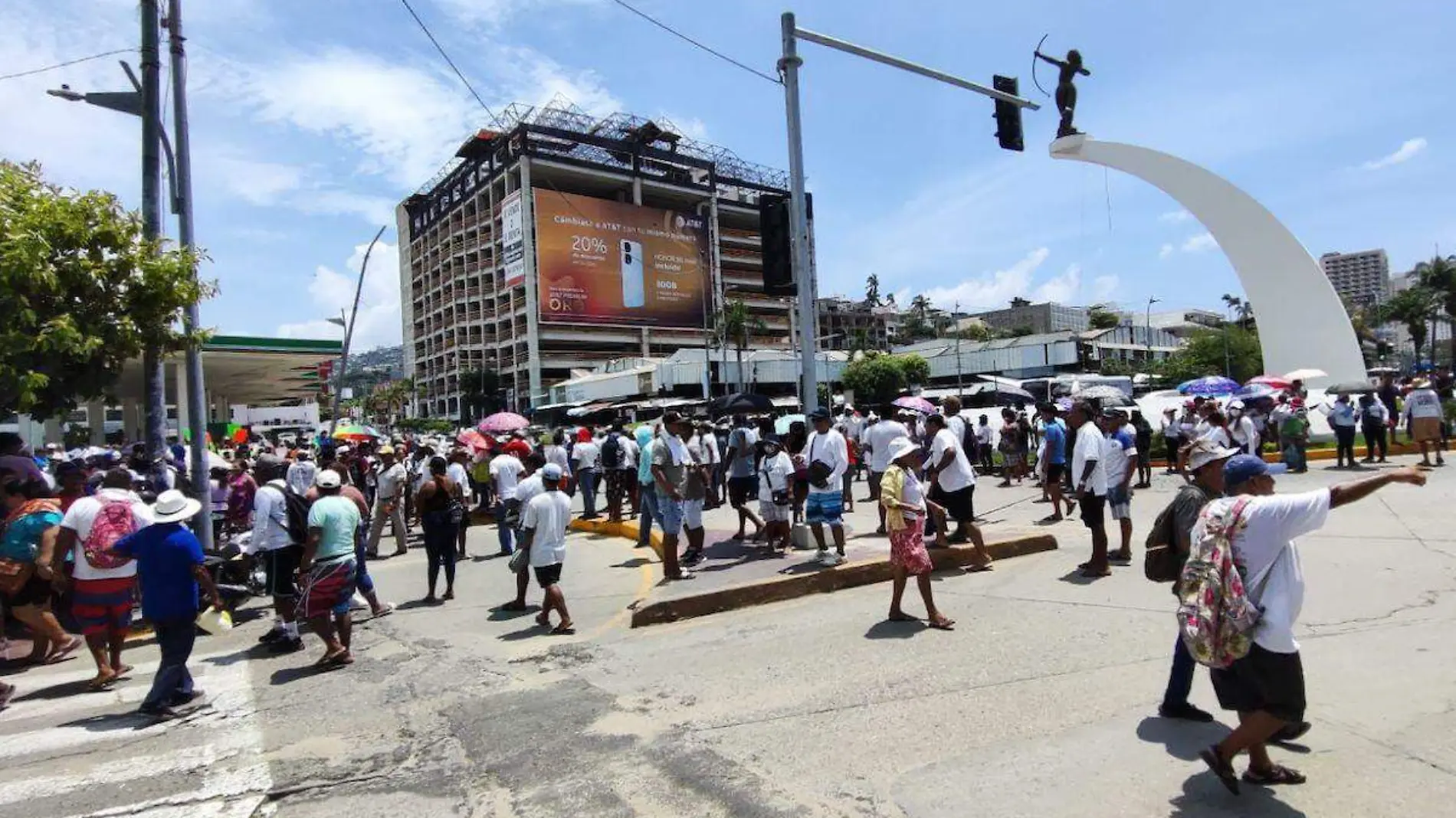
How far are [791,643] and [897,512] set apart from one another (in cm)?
128

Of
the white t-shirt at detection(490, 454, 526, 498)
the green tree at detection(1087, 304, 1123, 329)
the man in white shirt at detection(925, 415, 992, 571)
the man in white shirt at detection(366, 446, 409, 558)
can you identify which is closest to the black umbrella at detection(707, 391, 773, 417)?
the white t-shirt at detection(490, 454, 526, 498)

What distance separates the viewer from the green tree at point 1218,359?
57062mm

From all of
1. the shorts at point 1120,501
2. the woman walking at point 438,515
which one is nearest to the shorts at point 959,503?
the shorts at point 1120,501

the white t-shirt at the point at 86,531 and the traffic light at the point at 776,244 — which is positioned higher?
the traffic light at the point at 776,244

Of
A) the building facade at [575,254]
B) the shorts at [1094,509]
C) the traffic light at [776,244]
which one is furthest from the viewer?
the building facade at [575,254]

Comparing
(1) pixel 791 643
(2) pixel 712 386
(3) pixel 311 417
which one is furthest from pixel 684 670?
(3) pixel 311 417

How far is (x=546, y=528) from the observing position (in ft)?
23.8

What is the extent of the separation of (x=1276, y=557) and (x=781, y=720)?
2635 mm

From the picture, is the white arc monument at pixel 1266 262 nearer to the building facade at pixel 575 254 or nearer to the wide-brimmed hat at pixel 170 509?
the wide-brimmed hat at pixel 170 509

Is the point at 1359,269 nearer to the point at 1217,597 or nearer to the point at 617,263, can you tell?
the point at 617,263

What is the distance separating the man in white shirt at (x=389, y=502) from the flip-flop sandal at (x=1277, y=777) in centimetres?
1101

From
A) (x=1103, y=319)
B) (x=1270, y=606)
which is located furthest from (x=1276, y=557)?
(x=1103, y=319)

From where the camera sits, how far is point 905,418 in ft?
54.2

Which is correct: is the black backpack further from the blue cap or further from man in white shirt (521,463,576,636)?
the blue cap
